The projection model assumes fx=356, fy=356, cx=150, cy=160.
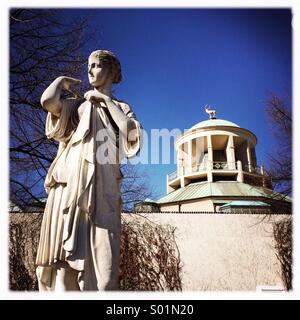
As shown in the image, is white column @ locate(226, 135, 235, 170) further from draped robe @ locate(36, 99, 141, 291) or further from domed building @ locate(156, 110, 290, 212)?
draped robe @ locate(36, 99, 141, 291)

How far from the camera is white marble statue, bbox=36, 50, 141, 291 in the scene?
3279 mm

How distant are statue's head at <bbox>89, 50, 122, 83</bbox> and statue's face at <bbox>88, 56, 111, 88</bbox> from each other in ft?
0.09

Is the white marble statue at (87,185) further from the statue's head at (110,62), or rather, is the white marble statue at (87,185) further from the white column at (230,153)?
the white column at (230,153)

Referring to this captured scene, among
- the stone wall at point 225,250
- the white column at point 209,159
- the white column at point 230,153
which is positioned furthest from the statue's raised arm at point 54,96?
the white column at point 230,153

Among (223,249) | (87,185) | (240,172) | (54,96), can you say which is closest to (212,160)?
(240,172)

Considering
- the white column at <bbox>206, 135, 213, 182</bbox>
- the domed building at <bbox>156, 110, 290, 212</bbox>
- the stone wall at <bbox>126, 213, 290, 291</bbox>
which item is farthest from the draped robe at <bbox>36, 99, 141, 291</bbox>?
the white column at <bbox>206, 135, 213, 182</bbox>

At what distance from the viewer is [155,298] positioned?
3.62 metres

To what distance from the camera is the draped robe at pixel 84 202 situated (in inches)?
129

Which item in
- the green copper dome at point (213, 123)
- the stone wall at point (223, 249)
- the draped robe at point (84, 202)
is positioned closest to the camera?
the draped robe at point (84, 202)

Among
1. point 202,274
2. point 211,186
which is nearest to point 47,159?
point 202,274

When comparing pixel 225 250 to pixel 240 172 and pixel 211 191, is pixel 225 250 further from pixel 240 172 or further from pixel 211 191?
pixel 240 172

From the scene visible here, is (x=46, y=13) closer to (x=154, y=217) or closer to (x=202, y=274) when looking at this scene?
(x=154, y=217)

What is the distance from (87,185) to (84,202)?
166mm

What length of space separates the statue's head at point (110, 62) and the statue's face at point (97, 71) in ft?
0.09
